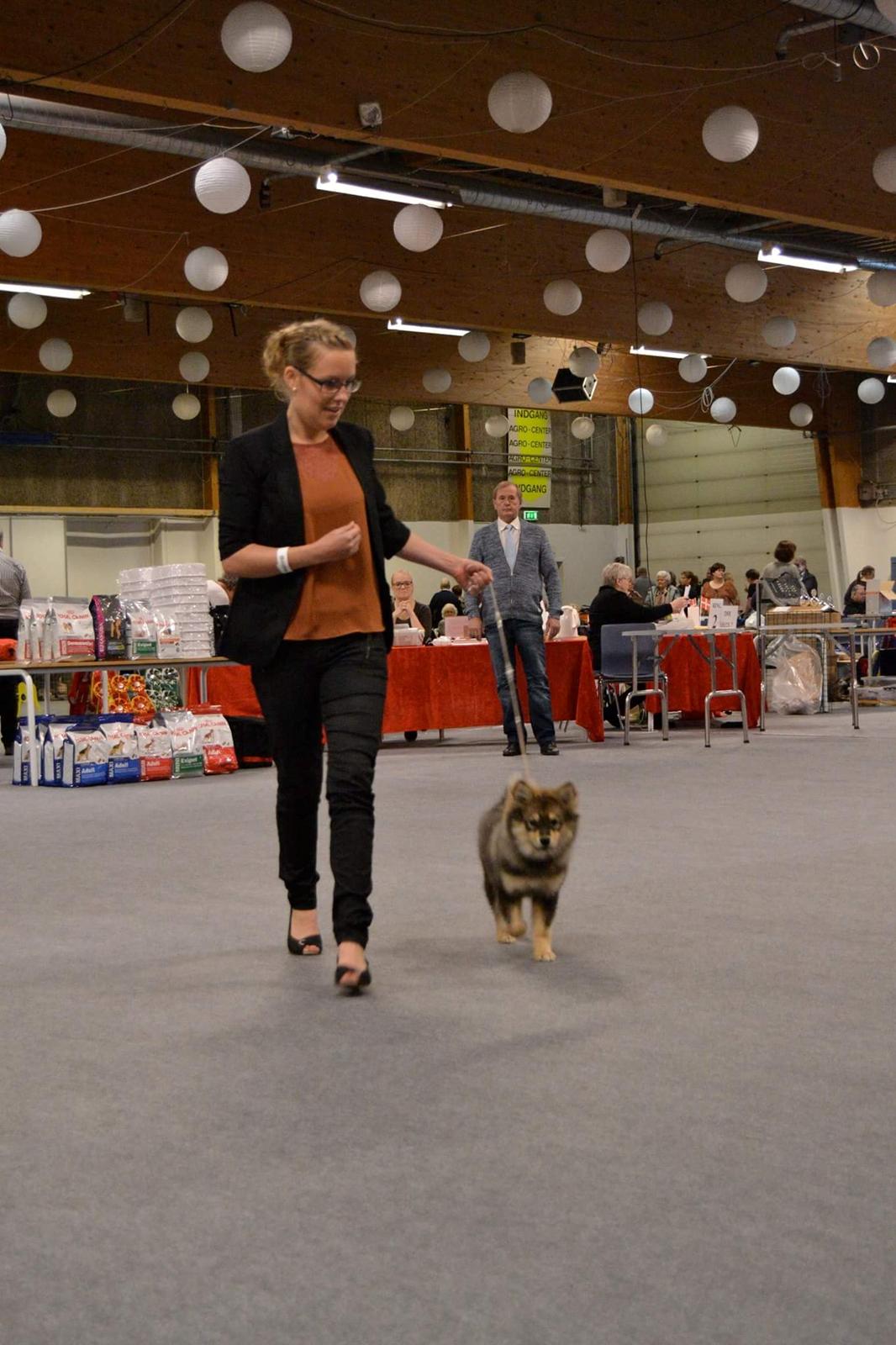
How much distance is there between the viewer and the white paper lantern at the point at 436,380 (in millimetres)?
15758

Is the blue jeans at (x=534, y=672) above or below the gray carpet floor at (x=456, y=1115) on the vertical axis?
above

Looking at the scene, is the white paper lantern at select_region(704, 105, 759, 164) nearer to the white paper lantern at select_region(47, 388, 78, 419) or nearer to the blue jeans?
the blue jeans

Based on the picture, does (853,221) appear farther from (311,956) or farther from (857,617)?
(311,956)

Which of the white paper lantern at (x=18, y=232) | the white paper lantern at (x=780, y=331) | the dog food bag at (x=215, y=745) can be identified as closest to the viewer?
the dog food bag at (x=215, y=745)

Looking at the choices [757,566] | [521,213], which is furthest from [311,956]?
[757,566]

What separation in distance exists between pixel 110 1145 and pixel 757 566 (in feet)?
76.6

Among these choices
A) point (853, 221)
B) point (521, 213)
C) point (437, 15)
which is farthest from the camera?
point (521, 213)

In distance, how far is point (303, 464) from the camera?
10.3 ft

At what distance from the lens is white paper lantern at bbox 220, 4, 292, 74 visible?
20.5ft

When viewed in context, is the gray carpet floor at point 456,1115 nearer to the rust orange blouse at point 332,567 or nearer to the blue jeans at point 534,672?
the rust orange blouse at point 332,567

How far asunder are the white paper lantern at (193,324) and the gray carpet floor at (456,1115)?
24.7 ft

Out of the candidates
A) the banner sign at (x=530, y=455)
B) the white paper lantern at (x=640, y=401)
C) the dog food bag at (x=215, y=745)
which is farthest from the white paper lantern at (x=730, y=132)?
the banner sign at (x=530, y=455)

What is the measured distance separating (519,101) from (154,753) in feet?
11.8

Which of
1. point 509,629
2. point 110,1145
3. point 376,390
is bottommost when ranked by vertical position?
point 110,1145
